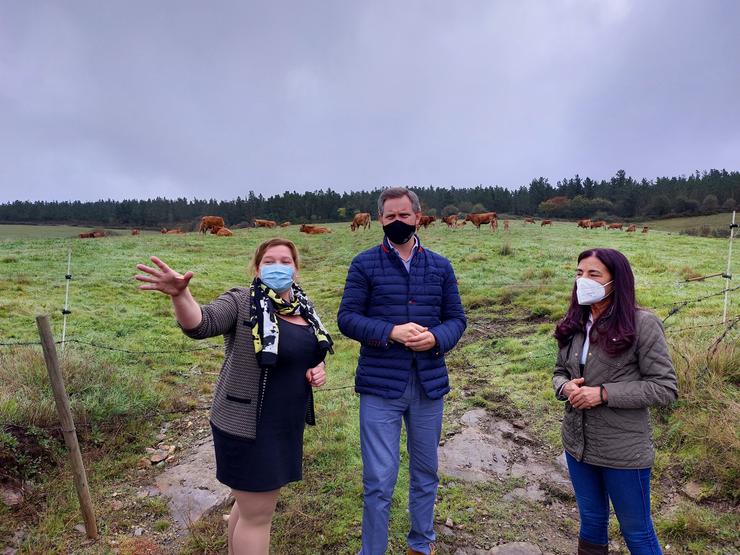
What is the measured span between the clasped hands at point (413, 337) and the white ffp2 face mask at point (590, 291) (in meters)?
0.84

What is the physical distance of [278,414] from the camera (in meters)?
2.24

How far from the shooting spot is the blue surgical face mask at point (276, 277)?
2.39 metres

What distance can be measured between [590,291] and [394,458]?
4.76 feet

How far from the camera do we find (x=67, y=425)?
9.85 ft

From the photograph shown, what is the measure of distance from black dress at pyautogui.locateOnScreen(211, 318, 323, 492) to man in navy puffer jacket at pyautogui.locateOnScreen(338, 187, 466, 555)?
1.16ft

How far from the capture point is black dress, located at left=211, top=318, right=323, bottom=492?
216cm

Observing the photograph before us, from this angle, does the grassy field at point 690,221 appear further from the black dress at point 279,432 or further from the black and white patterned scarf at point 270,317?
the black dress at point 279,432

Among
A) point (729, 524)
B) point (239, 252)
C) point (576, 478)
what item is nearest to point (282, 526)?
point (576, 478)

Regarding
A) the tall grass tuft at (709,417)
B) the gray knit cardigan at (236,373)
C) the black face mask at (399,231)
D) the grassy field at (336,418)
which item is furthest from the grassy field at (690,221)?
the gray knit cardigan at (236,373)

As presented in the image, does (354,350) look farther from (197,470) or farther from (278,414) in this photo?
(278,414)

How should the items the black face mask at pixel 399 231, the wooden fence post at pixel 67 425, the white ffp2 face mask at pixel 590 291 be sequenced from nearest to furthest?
the white ffp2 face mask at pixel 590 291 < the black face mask at pixel 399 231 < the wooden fence post at pixel 67 425

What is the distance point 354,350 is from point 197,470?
373 centimetres

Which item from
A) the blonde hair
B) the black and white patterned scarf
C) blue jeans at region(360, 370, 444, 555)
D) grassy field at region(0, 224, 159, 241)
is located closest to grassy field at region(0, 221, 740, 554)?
blue jeans at region(360, 370, 444, 555)

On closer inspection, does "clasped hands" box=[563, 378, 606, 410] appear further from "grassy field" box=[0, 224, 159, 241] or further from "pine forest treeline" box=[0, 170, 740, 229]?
"pine forest treeline" box=[0, 170, 740, 229]
